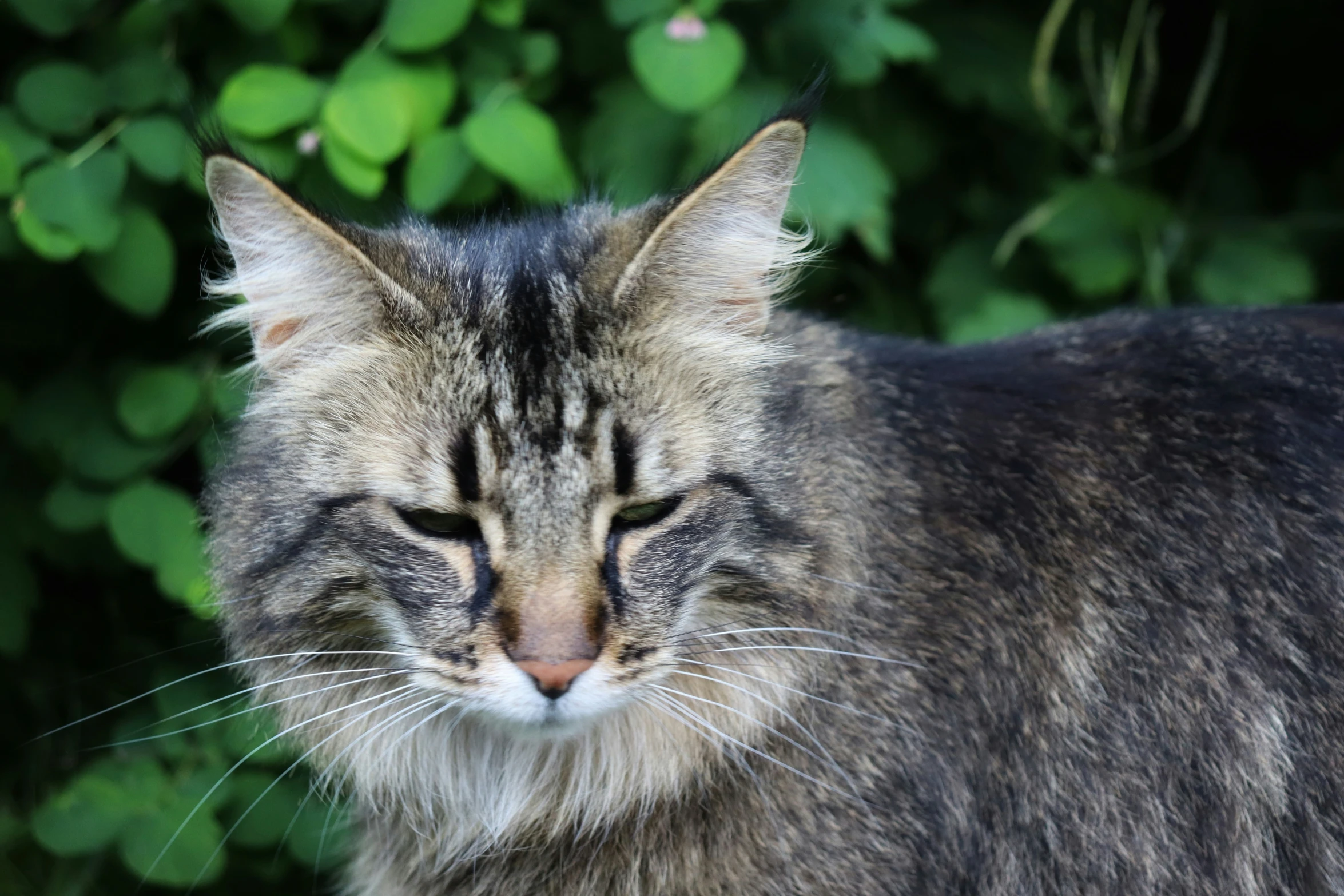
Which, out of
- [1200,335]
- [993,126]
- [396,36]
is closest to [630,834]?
[1200,335]

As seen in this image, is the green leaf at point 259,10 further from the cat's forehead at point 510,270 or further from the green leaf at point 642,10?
the cat's forehead at point 510,270

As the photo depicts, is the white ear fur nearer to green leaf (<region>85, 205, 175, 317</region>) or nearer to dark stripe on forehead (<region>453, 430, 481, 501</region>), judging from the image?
dark stripe on forehead (<region>453, 430, 481, 501</region>)

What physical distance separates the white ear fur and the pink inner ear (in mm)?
534

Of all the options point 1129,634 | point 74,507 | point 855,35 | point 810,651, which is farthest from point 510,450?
point 855,35

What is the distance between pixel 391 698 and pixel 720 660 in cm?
52

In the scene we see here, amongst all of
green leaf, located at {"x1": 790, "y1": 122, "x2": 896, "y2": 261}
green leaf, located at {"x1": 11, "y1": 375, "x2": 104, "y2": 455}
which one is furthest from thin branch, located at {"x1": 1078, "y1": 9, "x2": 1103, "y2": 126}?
green leaf, located at {"x1": 11, "y1": 375, "x2": 104, "y2": 455}

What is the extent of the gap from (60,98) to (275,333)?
109cm

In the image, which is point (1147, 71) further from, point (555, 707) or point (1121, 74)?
point (555, 707)

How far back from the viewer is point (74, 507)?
304 cm

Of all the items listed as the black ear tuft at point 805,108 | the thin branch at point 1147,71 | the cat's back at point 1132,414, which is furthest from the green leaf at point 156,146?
the thin branch at point 1147,71

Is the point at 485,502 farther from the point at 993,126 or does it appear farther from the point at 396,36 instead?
the point at 993,126

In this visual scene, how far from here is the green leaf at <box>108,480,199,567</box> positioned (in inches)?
115

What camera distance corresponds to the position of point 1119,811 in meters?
2.19

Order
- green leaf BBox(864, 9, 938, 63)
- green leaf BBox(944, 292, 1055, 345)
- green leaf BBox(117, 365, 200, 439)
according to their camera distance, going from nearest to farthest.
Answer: green leaf BBox(117, 365, 200, 439)
green leaf BBox(864, 9, 938, 63)
green leaf BBox(944, 292, 1055, 345)
